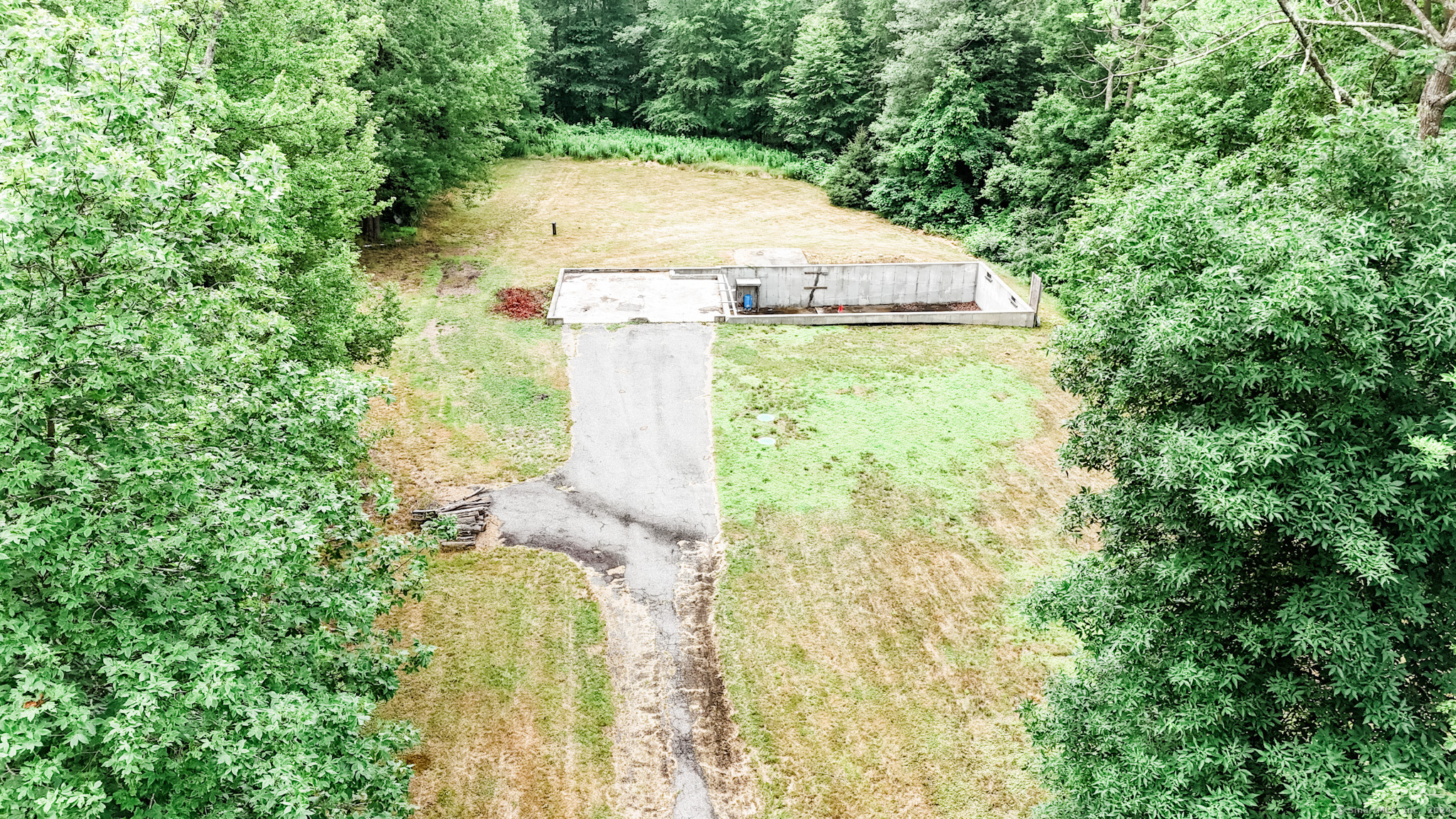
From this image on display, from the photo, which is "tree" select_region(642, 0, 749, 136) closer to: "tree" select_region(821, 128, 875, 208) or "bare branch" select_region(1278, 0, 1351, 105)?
"tree" select_region(821, 128, 875, 208)

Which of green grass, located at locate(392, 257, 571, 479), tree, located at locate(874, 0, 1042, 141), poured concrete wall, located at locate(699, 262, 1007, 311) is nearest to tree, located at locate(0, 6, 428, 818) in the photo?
green grass, located at locate(392, 257, 571, 479)

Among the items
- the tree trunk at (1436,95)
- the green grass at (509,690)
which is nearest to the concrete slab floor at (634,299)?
the green grass at (509,690)

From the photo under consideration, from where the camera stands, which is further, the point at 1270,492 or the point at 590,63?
the point at 590,63

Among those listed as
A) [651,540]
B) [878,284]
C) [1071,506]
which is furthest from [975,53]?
[1071,506]

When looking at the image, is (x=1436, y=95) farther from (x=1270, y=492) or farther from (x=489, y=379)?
(x=489, y=379)

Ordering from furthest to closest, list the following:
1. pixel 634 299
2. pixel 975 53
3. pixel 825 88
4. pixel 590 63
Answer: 1. pixel 590 63
2. pixel 825 88
3. pixel 975 53
4. pixel 634 299

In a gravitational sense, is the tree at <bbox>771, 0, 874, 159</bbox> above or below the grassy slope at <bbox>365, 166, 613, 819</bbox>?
above
